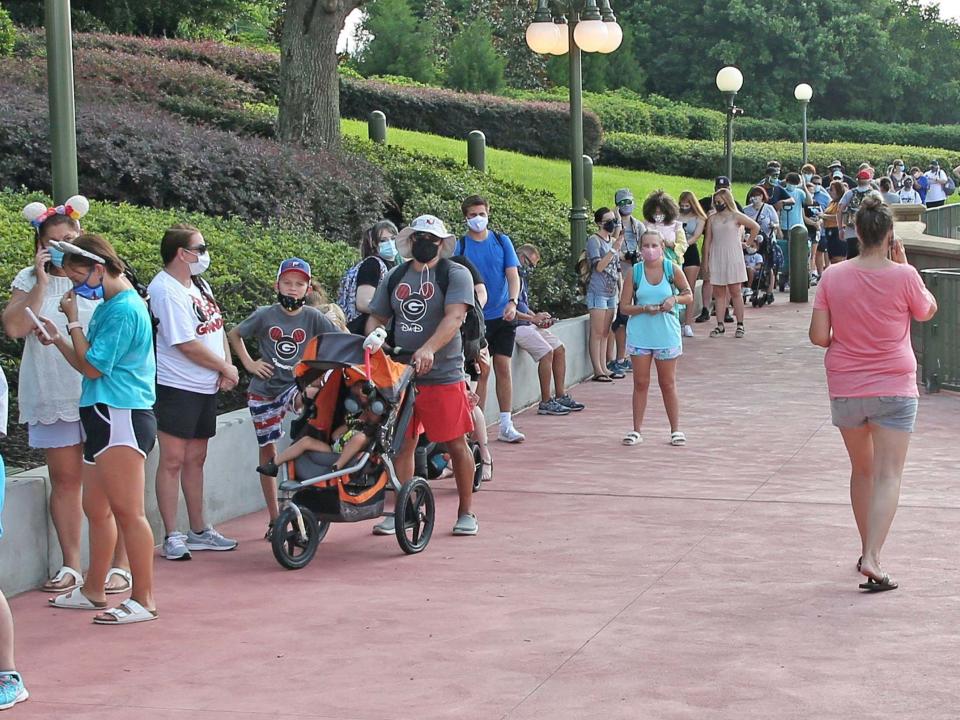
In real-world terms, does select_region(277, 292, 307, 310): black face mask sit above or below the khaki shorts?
above

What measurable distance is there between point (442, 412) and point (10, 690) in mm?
3517

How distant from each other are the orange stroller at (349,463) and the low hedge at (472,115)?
2293cm

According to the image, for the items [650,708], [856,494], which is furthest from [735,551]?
[650,708]

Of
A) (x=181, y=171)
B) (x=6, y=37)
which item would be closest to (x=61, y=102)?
(x=181, y=171)

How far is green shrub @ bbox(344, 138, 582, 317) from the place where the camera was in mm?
16562

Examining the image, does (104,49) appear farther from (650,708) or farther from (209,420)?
(650,708)

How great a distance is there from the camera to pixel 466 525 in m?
8.99

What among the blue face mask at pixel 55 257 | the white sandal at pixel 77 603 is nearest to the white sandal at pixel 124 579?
the white sandal at pixel 77 603

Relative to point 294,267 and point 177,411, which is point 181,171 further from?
point 177,411

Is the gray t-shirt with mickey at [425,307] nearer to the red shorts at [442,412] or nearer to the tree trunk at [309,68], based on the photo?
Result: the red shorts at [442,412]

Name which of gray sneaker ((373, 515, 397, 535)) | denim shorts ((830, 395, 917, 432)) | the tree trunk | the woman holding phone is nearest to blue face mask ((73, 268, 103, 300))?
the woman holding phone

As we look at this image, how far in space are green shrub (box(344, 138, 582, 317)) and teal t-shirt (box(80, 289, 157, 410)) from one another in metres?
9.23

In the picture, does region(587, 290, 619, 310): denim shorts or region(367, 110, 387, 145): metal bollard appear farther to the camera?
region(367, 110, 387, 145): metal bollard

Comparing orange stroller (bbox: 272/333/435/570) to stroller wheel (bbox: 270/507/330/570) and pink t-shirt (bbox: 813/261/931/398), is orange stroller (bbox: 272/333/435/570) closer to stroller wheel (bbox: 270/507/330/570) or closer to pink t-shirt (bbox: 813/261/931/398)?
stroller wheel (bbox: 270/507/330/570)
